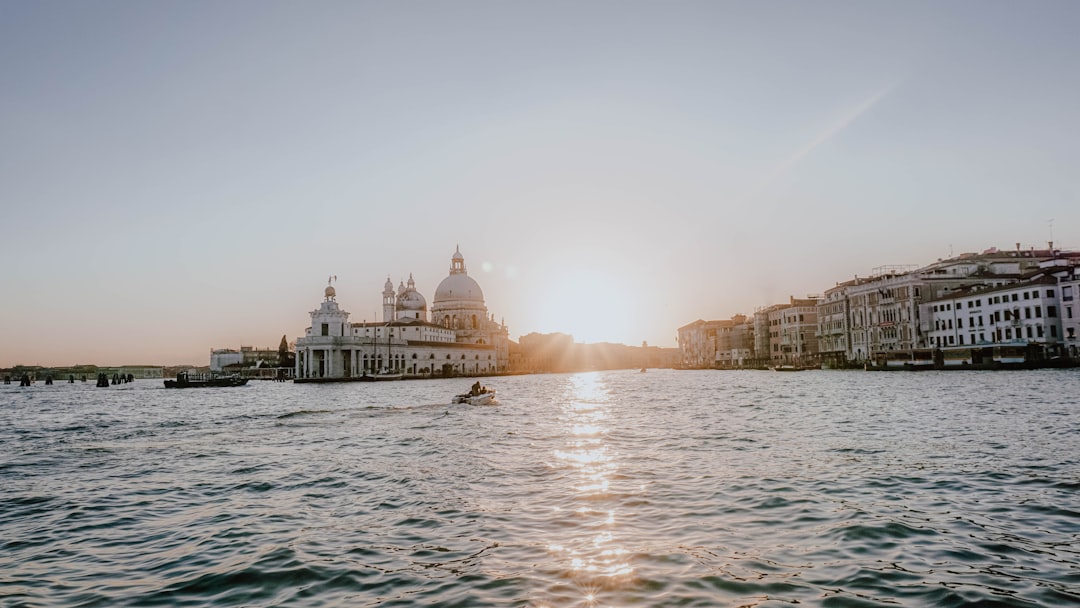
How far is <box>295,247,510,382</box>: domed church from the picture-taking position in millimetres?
108375

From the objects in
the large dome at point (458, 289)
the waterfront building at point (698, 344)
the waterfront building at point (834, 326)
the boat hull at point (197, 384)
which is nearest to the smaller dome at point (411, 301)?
the large dome at point (458, 289)

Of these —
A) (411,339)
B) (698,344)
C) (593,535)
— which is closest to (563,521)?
(593,535)

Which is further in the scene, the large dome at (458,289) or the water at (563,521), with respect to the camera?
the large dome at (458,289)

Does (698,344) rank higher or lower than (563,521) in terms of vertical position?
higher

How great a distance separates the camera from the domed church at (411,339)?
108 m

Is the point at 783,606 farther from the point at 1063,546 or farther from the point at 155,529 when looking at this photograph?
the point at 155,529

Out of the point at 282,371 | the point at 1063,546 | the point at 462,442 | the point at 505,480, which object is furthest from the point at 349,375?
the point at 1063,546

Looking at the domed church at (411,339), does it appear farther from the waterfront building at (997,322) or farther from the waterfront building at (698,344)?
the waterfront building at (997,322)

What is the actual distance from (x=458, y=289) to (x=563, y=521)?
147 metres

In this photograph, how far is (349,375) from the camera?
363 feet

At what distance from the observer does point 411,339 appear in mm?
130625

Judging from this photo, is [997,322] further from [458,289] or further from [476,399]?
[458,289]

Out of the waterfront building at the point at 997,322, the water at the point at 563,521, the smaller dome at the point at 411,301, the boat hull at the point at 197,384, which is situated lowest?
the boat hull at the point at 197,384

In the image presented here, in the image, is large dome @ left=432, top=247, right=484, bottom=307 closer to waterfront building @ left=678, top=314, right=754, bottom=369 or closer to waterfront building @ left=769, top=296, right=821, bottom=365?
waterfront building @ left=678, top=314, right=754, bottom=369
